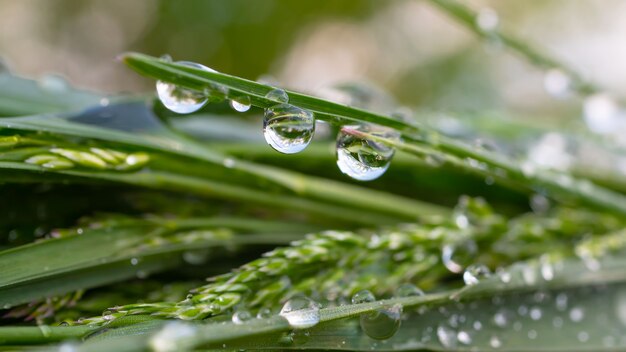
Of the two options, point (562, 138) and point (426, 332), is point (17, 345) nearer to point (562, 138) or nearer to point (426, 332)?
point (426, 332)

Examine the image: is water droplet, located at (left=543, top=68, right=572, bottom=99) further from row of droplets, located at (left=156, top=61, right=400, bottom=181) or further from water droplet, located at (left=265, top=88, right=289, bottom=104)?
water droplet, located at (left=265, top=88, right=289, bottom=104)

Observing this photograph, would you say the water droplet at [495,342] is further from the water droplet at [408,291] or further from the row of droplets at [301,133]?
the row of droplets at [301,133]

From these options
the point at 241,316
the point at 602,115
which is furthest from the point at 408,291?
the point at 602,115

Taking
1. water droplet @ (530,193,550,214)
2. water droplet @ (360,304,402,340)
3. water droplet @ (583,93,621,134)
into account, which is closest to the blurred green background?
water droplet @ (583,93,621,134)

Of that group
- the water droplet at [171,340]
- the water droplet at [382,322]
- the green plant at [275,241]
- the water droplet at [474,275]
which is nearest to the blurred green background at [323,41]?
the green plant at [275,241]

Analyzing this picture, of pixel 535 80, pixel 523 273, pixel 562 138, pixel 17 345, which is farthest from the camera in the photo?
pixel 535 80

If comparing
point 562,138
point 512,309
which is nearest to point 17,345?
point 512,309
